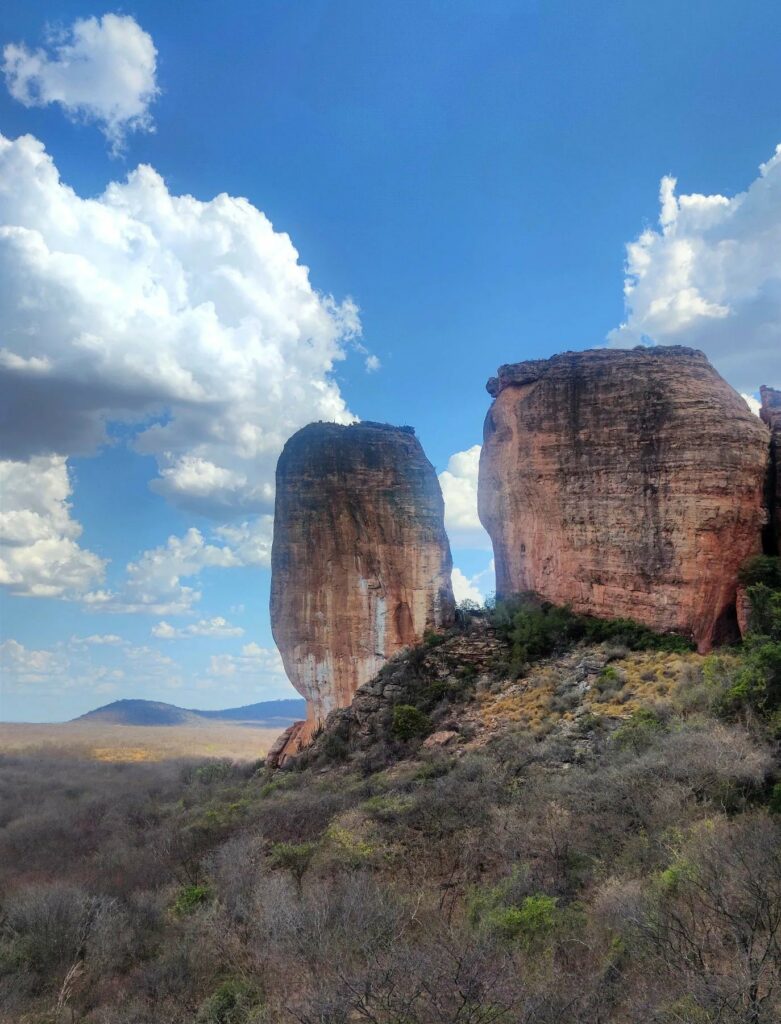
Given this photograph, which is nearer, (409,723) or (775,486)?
(409,723)

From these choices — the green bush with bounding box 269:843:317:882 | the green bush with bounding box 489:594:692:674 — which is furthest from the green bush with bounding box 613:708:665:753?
the green bush with bounding box 269:843:317:882

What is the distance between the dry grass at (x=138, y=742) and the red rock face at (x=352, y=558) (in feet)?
Result: 89.0

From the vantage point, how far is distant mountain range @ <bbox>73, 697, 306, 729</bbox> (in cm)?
13012

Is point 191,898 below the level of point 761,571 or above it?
below

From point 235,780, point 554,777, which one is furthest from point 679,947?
point 235,780

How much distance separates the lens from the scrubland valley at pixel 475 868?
7.20 m

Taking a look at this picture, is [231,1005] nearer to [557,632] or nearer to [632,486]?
[557,632]

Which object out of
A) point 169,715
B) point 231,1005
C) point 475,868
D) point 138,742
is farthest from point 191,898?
point 169,715

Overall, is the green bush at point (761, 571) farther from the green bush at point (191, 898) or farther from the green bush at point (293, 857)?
the green bush at point (191, 898)

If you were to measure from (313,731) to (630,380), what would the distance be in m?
18.4

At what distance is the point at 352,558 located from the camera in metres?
29.4

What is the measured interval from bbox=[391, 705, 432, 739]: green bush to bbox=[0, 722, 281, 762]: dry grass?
3360cm

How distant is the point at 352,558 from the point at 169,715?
119 meters

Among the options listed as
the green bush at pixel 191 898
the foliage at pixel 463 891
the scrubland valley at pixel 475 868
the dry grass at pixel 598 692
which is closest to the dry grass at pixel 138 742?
the scrubland valley at pixel 475 868
